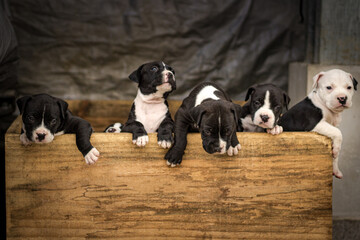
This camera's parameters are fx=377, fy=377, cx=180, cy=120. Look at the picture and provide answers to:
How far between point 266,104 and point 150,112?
876 mm

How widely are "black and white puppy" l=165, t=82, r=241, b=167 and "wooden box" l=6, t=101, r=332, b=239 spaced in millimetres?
62

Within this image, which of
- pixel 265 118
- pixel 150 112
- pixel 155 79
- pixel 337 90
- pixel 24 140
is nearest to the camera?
pixel 24 140

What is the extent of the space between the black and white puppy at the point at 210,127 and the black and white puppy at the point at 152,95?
0.73 feet

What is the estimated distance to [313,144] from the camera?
2.29 meters

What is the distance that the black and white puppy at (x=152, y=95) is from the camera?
268cm

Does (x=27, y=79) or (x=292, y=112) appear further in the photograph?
(x=27, y=79)

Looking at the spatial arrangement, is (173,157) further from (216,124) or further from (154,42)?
(154,42)

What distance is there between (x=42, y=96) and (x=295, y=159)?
162cm

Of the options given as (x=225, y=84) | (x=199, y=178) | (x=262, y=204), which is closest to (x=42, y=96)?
(x=199, y=178)

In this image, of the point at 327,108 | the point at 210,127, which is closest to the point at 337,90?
the point at 327,108

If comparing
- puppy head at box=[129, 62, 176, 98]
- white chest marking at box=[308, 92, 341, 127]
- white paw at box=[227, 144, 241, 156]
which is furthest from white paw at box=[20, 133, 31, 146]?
white chest marking at box=[308, 92, 341, 127]

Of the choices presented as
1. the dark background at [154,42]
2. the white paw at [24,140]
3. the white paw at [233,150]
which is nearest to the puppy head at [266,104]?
the white paw at [233,150]

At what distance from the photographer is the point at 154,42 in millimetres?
4059

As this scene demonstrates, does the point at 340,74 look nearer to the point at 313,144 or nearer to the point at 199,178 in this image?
the point at 313,144
